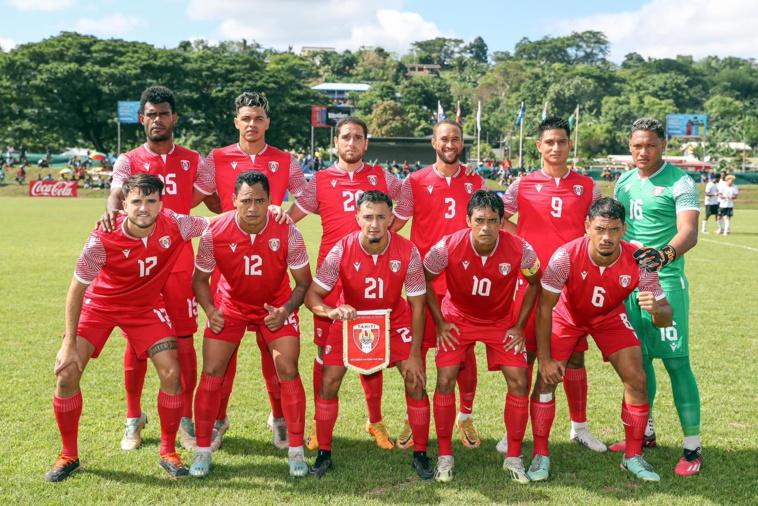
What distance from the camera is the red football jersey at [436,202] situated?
5637mm

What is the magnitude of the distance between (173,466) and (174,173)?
236cm

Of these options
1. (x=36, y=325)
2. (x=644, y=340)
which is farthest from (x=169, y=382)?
(x=36, y=325)

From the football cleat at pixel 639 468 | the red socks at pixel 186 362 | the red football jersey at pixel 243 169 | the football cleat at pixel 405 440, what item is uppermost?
the red football jersey at pixel 243 169

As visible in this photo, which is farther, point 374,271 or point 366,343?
point 374,271

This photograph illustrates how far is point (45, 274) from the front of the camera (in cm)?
1264

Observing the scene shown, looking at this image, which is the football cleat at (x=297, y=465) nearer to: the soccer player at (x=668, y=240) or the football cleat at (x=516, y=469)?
the football cleat at (x=516, y=469)

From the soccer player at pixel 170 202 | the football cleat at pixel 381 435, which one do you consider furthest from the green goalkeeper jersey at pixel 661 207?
the soccer player at pixel 170 202

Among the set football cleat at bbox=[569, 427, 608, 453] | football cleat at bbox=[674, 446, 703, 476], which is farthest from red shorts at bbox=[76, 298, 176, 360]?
football cleat at bbox=[674, 446, 703, 476]

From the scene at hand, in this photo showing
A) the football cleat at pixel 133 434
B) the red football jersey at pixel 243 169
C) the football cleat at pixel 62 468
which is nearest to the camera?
the football cleat at pixel 62 468

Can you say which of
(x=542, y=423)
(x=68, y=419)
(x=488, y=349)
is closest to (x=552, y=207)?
(x=488, y=349)

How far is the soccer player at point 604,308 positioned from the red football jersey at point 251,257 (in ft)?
6.15

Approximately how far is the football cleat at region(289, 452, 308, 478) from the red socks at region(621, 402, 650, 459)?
7.67 ft

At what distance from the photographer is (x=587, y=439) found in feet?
17.5

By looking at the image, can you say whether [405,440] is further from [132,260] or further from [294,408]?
[132,260]
